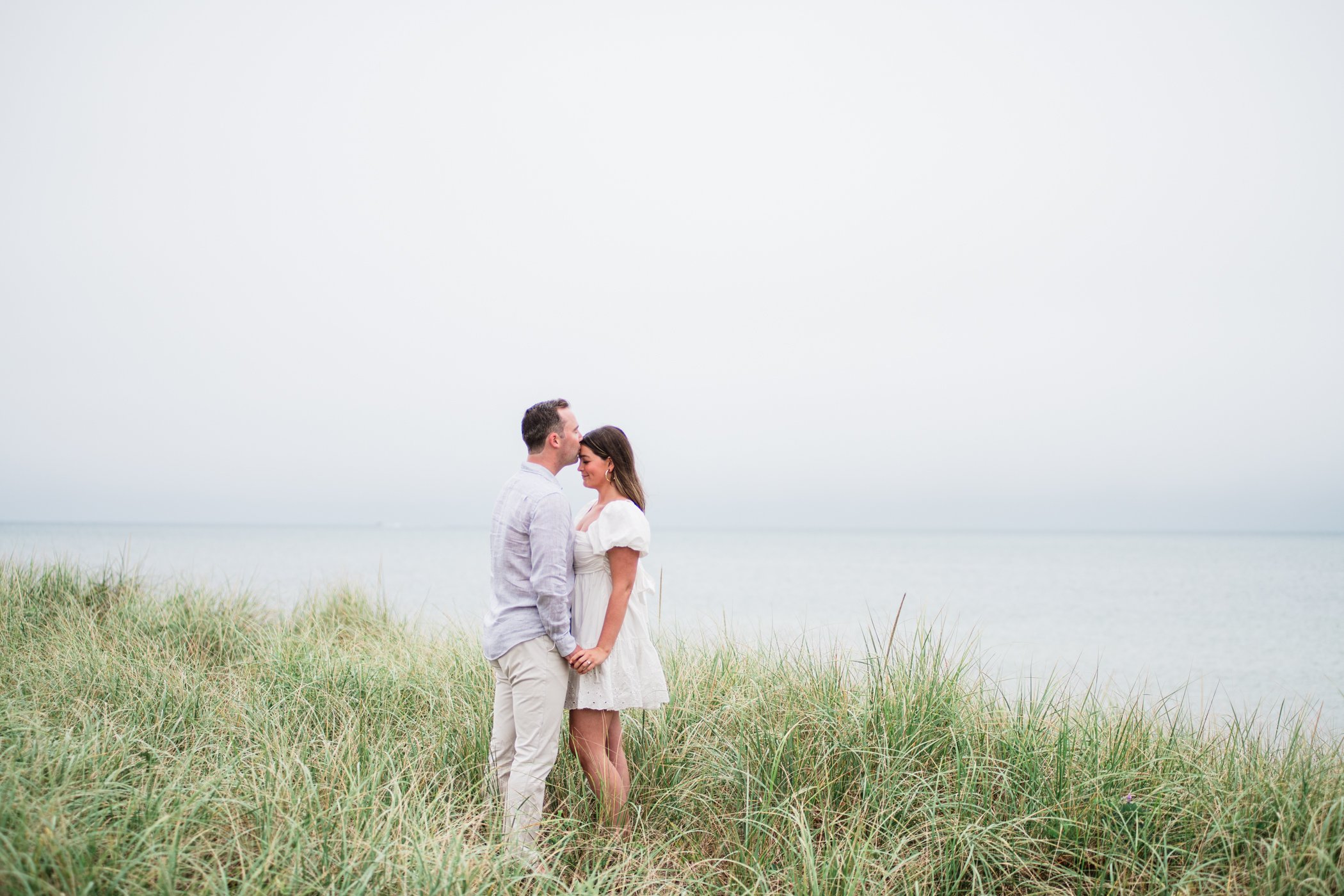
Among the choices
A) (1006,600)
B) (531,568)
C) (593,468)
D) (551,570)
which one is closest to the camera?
→ (551,570)

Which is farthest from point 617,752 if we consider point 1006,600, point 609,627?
point 1006,600

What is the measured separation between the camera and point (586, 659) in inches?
136

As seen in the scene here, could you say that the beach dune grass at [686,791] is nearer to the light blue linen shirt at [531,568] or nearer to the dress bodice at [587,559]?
the light blue linen shirt at [531,568]

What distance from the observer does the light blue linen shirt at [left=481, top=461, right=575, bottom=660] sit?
3.39 m

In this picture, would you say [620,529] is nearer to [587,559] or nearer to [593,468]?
[587,559]

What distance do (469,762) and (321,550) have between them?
169ft

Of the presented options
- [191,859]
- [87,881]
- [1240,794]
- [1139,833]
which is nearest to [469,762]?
[191,859]

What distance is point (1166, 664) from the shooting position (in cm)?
1488

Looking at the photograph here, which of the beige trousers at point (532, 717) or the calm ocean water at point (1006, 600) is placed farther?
the calm ocean water at point (1006, 600)

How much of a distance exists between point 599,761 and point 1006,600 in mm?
25123

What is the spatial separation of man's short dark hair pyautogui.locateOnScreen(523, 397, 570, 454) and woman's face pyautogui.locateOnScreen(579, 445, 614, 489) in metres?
0.17

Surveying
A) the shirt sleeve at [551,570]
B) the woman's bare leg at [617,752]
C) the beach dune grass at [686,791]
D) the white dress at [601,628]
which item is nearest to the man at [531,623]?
the shirt sleeve at [551,570]

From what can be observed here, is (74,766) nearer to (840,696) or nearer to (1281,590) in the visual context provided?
(840,696)

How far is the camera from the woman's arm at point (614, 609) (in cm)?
347
